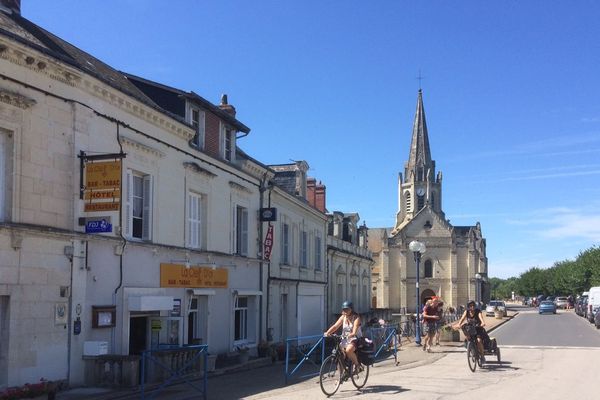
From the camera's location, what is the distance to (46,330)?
1170 cm

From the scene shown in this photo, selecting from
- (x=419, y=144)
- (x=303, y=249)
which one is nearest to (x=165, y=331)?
(x=303, y=249)

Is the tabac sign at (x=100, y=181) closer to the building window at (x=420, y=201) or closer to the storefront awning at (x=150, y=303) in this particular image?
the storefront awning at (x=150, y=303)

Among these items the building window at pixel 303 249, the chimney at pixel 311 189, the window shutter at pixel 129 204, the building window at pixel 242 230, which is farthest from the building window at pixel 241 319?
the chimney at pixel 311 189

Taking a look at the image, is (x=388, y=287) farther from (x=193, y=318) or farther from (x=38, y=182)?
(x=38, y=182)

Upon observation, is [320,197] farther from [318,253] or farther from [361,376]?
[361,376]

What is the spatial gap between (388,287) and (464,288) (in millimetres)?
9415

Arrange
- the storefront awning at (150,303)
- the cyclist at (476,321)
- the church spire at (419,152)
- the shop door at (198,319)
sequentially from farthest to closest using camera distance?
the church spire at (419,152) → the shop door at (198,319) → the cyclist at (476,321) → the storefront awning at (150,303)

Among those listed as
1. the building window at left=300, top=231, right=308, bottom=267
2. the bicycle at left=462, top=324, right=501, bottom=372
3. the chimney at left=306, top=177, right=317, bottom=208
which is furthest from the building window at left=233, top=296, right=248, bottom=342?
the chimney at left=306, top=177, right=317, bottom=208

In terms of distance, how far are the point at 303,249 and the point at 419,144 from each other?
72.3m

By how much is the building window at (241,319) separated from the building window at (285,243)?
178 inches

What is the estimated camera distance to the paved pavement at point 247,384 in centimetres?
1183

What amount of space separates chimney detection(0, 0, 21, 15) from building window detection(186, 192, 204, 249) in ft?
19.9

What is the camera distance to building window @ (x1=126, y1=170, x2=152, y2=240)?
15.2 metres

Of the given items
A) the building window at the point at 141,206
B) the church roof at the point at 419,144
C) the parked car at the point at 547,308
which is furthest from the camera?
the church roof at the point at 419,144
